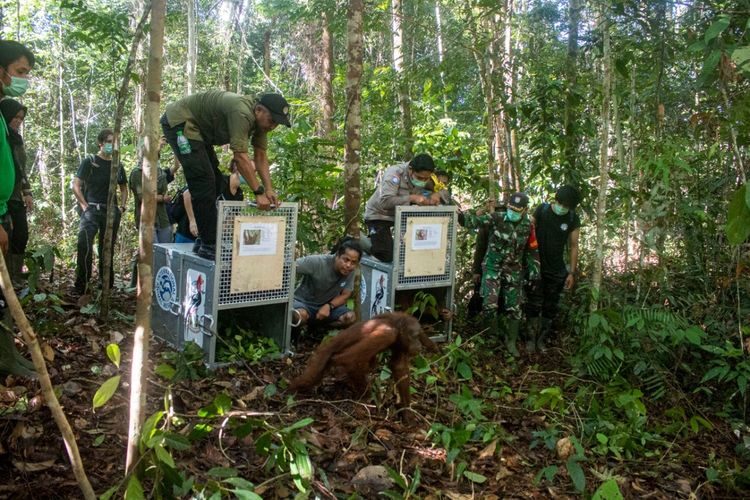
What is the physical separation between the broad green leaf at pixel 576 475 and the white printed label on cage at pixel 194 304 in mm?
2771

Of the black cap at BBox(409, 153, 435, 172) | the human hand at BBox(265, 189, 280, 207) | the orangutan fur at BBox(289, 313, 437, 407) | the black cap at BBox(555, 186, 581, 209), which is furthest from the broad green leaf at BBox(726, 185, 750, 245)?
the black cap at BBox(555, 186, 581, 209)

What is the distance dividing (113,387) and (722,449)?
4805mm

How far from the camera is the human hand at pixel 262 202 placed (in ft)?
15.6

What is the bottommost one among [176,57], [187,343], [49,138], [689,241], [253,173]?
[187,343]

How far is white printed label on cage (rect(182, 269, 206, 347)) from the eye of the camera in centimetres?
486

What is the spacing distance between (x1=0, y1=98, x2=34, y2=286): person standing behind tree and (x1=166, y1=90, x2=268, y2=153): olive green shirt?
44.1 inches

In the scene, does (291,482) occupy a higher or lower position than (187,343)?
lower

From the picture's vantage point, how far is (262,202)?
4.77 meters

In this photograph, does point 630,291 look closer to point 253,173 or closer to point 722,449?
point 722,449

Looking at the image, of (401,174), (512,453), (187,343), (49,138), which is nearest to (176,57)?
(49,138)

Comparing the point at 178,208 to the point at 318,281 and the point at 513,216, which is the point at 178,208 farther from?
the point at 513,216

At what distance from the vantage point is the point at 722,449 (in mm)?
5137

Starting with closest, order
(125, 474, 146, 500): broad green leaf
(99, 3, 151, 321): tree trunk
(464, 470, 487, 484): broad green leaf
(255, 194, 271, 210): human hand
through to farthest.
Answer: (125, 474, 146, 500): broad green leaf, (464, 470, 487, 484): broad green leaf, (255, 194, 271, 210): human hand, (99, 3, 151, 321): tree trunk

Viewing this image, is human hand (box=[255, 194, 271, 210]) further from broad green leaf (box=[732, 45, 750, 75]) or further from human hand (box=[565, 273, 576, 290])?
human hand (box=[565, 273, 576, 290])
